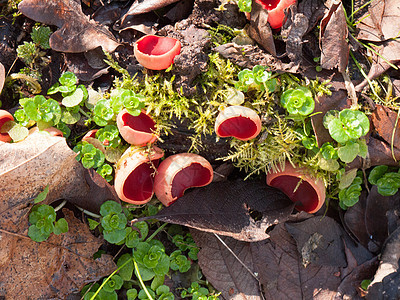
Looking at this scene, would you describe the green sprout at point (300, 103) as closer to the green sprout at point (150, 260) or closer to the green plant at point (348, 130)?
the green plant at point (348, 130)

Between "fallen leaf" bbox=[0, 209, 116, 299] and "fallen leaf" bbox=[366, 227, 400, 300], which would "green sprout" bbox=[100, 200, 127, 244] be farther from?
"fallen leaf" bbox=[366, 227, 400, 300]

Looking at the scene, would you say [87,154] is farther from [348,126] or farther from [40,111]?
[348,126]

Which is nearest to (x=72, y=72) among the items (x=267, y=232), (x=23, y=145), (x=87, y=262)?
(x=23, y=145)

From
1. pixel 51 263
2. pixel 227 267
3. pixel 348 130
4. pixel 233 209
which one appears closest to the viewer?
pixel 348 130

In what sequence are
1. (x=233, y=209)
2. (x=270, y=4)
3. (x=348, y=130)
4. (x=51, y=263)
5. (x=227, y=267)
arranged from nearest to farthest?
(x=348, y=130) → (x=270, y=4) → (x=51, y=263) → (x=233, y=209) → (x=227, y=267)

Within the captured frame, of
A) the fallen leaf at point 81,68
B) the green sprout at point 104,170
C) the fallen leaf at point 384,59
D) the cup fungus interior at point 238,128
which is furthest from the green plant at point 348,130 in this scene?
the fallen leaf at point 81,68

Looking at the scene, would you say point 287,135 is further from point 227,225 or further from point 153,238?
point 153,238

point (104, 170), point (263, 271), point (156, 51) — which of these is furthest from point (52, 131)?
point (263, 271)

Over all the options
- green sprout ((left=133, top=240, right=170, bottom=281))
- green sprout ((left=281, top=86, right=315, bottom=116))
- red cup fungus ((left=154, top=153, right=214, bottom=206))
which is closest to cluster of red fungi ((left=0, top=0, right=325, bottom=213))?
red cup fungus ((left=154, top=153, right=214, bottom=206))
